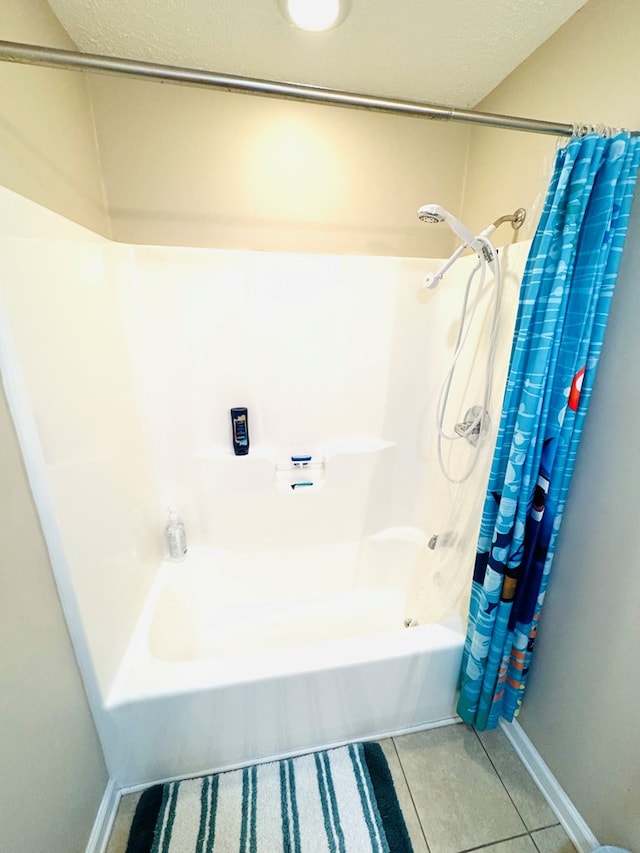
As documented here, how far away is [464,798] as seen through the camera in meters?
1.11

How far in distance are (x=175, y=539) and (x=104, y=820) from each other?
2.80ft

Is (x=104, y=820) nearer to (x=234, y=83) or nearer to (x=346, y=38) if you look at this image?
(x=234, y=83)

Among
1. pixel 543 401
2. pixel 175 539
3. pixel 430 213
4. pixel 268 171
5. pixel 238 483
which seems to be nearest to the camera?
pixel 543 401

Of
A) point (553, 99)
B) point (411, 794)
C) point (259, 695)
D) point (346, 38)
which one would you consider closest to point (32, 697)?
point (259, 695)

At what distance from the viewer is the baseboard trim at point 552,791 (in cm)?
100

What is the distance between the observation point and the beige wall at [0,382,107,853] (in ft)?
2.25

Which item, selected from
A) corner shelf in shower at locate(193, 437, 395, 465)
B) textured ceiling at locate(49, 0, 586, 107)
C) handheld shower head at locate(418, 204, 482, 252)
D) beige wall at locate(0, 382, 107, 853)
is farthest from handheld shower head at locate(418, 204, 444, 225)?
beige wall at locate(0, 382, 107, 853)

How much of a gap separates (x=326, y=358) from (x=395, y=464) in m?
0.66

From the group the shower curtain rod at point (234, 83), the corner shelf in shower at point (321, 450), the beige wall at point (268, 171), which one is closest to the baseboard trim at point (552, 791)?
the corner shelf in shower at point (321, 450)

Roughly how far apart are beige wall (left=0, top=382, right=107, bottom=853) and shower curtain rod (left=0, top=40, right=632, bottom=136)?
2.12ft


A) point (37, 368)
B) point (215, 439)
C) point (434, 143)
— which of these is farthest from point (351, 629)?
point (434, 143)

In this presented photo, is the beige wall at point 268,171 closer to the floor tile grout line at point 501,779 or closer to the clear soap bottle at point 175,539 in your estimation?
the clear soap bottle at point 175,539

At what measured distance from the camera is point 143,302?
1438mm

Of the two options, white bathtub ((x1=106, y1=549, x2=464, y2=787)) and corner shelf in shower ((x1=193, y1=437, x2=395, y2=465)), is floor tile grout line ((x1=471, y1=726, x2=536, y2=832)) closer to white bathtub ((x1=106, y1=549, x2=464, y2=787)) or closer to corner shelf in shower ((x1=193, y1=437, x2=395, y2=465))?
white bathtub ((x1=106, y1=549, x2=464, y2=787))
